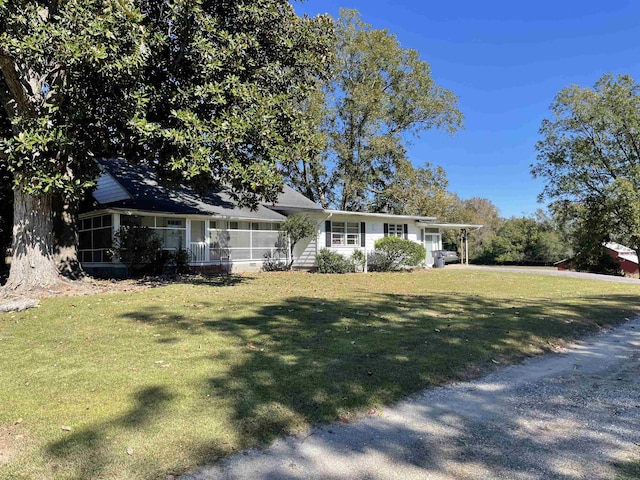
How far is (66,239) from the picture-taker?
13016 mm

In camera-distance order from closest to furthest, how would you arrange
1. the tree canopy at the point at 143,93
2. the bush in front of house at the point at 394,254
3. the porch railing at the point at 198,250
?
the tree canopy at the point at 143,93, the porch railing at the point at 198,250, the bush in front of house at the point at 394,254

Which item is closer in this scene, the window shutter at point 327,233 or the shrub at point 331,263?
the shrub at point 331,263

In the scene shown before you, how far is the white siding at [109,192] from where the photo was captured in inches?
667

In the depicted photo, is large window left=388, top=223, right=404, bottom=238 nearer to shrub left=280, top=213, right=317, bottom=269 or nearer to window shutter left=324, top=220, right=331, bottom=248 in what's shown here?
window shutter left=324, top=220, right=331, bottom=248

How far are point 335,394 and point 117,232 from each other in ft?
44.3

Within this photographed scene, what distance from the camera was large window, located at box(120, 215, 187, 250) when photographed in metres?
16.6

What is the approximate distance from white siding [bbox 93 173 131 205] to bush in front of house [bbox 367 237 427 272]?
12.2 metres

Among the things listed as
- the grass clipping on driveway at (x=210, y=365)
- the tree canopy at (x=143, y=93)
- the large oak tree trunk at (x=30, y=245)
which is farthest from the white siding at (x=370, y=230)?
the large oak tree trunk at (x=30, y=245)

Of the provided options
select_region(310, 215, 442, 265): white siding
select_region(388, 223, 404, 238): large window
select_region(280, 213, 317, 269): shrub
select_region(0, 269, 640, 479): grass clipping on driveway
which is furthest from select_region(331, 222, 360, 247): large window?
select_region(0, 269, 640, 479): grass clipping on driveway

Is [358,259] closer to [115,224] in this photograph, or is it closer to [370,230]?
[370,230]

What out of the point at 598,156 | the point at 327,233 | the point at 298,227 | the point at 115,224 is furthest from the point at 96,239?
the point at 598,156

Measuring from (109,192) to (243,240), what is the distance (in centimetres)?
600

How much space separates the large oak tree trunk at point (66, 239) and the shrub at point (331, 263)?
400 inches

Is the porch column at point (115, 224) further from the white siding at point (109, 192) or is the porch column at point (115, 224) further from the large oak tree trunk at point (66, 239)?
the large oak tree trunk at point (66, 239)
